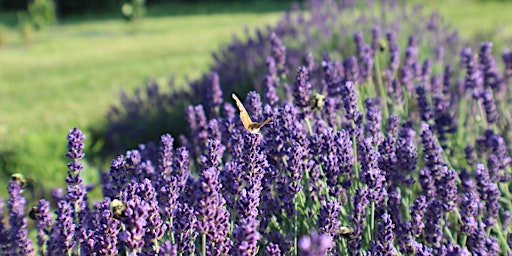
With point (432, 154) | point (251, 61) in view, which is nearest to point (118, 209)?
point (432, 154)

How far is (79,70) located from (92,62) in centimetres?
Result: 82

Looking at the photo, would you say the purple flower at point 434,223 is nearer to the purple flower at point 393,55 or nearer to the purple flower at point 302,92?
the purple flower at point 302,92

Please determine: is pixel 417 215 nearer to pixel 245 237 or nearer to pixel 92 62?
pixel 245 237

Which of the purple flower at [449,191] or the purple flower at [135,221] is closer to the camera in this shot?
the purple flower at [135,221]

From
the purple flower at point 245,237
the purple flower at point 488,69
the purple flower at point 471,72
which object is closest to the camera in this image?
the purple flower at point 245,237

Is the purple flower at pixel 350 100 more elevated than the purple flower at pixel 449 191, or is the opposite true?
the purple flower at pixel 350 100

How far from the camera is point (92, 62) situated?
11.0 metres

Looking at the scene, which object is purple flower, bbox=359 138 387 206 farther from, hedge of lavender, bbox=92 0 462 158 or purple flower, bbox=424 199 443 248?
hedge of lavender, bbox=92 0 462 158

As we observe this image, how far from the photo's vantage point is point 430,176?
6.86 feet

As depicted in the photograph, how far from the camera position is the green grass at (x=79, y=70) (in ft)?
16.1

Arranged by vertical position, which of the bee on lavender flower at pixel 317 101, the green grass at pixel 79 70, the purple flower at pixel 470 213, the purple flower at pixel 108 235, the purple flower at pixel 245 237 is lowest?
the purple flower at pixel 245 237

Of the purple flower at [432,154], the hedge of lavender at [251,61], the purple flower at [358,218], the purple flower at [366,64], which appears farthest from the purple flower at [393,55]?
the purple flower at [358,218]

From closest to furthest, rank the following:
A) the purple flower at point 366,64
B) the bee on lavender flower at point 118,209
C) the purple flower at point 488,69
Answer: the bee on lavender flower at point 118,209
the purple flower at point 488,69
the purple flower at point 366,64

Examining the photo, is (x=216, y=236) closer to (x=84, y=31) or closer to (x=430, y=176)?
(x=430, y=176)
